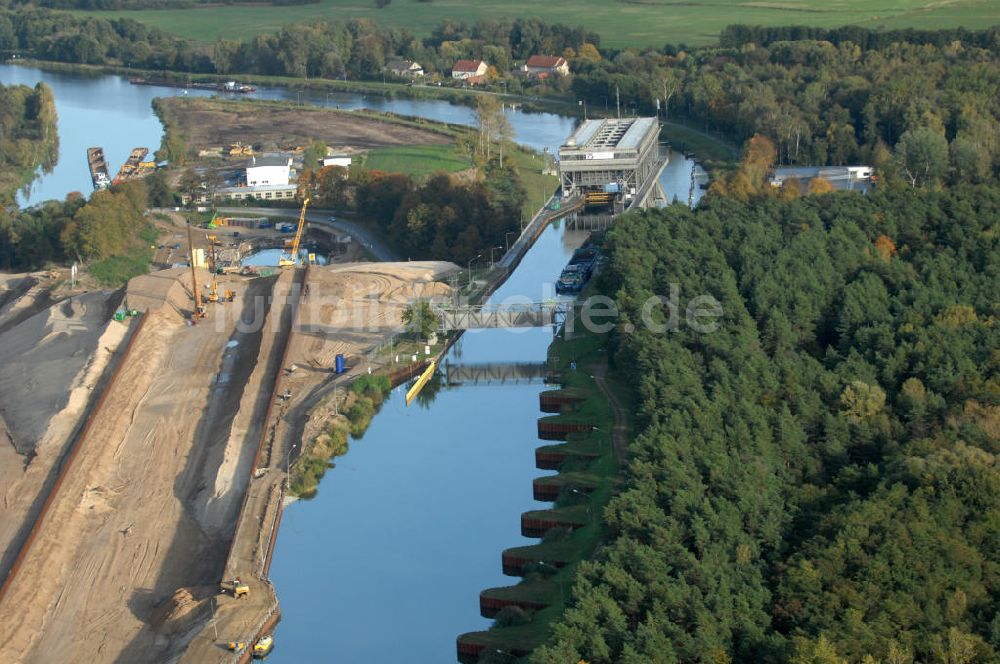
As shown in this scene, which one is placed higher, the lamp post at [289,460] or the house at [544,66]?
the lamp post at [289,460]

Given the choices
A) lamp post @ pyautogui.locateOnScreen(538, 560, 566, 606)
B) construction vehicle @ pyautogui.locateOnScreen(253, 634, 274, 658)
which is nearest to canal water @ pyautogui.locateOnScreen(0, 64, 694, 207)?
lamp post @ pyautogui.locateOnScreen(538, 560, 566, 606)

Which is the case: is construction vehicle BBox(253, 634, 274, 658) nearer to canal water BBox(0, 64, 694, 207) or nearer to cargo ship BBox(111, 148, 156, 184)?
canal water BBox(0, 64, 694, 207)

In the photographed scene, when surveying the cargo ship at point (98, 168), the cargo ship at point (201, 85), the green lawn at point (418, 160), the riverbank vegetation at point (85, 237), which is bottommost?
the cargo ship at point (201, 85)

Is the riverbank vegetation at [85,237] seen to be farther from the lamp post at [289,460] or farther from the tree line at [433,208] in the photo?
the lamp post at [289,460]

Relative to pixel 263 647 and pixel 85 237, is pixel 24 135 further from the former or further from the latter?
pixel 263 647

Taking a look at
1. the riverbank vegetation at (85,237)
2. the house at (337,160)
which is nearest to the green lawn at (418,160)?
the house at (337,160)

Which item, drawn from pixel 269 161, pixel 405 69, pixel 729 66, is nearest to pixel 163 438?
pixel 269 161

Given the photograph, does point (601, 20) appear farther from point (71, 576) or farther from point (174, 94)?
point (71, 576)
